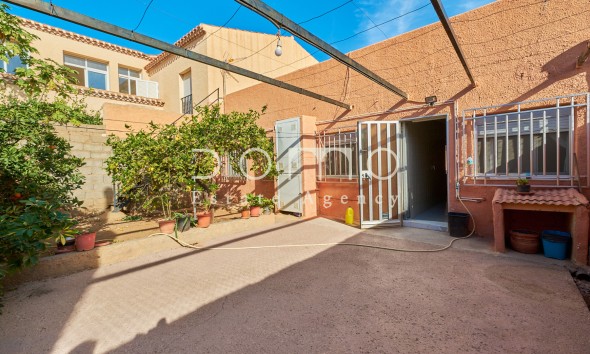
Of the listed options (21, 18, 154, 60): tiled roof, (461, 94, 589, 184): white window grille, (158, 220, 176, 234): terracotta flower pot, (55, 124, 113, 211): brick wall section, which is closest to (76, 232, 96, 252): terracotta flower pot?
(158, 220, 176, 234): terracotta flower pot

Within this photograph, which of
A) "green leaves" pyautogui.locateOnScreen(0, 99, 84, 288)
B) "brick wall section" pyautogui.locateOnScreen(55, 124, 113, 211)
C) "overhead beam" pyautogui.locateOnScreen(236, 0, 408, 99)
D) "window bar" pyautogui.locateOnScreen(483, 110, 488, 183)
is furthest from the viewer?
"brick wall section" pyautogui.locateOnScreen(55, 124, 113, 211)

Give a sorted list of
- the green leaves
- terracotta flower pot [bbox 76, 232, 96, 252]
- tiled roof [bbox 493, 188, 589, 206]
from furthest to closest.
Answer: terracotta flower pot [bbox 76, 232, 96, 252] → tiled roof [bbox 493, 188, 589, 206] → the green leaves

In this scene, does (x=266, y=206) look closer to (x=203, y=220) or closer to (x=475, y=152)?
(x=203, y=220)

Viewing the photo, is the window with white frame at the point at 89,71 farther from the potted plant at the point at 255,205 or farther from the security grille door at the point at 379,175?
the security grille door at the point at 379,175

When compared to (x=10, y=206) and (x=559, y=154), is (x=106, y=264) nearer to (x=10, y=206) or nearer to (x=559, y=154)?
(x=10, y=206)

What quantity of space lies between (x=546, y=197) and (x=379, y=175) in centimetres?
288

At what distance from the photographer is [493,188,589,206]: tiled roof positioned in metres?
3.65

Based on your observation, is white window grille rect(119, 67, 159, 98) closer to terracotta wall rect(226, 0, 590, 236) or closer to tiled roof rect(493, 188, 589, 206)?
terracotta wall rect(226, 0, 590, 236)

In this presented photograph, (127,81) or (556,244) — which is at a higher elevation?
(127,81)

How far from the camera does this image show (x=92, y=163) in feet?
24.2

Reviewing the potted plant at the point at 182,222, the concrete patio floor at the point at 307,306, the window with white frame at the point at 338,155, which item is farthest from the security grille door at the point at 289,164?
the concrete patio floor at the point at 307,306

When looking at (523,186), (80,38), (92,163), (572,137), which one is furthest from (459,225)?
(80,38)

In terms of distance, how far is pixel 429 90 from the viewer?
553 cm

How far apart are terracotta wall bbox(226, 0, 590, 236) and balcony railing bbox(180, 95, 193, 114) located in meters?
7.31
